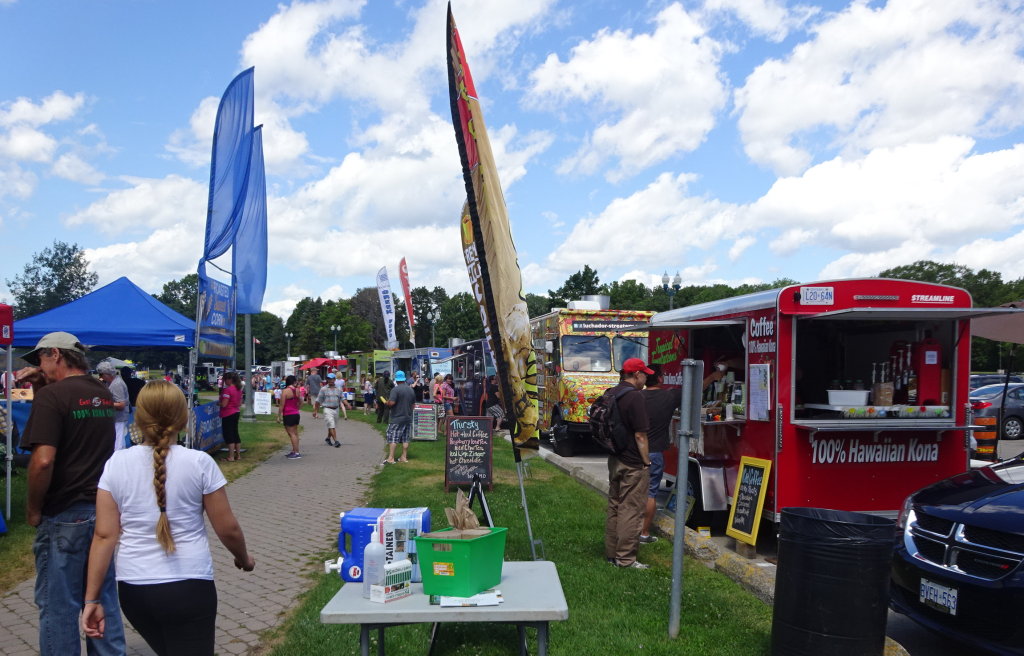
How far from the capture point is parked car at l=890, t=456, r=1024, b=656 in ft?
14.1

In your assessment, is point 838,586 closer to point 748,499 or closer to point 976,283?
point 748,499

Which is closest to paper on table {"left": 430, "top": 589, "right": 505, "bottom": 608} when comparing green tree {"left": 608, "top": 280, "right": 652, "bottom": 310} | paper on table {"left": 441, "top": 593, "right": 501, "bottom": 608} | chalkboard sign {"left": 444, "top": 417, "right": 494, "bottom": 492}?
paper on table {"left": 441, "top": 593, "right": 501, "bottom": 608}

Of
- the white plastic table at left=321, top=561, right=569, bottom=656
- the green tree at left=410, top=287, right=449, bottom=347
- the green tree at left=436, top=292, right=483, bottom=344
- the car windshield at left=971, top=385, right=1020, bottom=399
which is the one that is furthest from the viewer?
the green tree at left=410, top=287, right=449, bottom=347

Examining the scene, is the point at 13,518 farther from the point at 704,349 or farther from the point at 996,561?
the point at 996,561

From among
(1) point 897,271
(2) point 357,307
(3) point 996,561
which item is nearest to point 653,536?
(3) point 996,561

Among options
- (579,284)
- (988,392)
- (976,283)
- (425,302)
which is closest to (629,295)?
(579,284)

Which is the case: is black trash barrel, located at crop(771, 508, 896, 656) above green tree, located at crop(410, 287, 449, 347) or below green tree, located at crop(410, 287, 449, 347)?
below

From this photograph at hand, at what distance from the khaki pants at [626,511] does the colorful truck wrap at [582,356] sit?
8.44 m

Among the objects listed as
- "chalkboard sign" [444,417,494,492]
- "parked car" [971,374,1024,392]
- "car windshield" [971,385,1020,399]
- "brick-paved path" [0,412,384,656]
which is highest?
"parked car" [971,374,1024,392]

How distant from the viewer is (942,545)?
4.84 meters

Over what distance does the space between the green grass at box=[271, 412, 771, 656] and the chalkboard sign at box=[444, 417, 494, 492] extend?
7.98 ft

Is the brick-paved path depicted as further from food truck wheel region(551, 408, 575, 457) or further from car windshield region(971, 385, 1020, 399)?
car windshield region(971, 385, 1020, 399)

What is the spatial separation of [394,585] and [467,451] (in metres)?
7.57

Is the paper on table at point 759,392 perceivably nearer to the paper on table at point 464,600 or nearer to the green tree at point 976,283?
the paper on table at point 464,600
